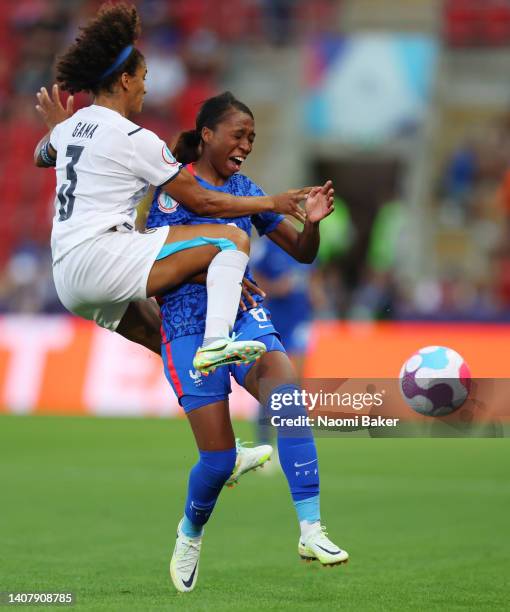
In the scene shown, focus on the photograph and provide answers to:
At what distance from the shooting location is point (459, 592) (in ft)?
18.6

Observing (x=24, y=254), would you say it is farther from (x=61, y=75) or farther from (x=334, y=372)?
(x=61, y=75)

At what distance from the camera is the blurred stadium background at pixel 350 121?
18.9m

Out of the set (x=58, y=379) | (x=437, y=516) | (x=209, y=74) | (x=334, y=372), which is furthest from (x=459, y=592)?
(x=209, y=74)

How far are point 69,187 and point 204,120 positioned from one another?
29.6 inches

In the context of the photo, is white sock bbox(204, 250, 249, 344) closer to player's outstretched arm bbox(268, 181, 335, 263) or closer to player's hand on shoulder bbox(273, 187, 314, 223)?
player's hand on shoulder bbox(273, 187, 314, 223)

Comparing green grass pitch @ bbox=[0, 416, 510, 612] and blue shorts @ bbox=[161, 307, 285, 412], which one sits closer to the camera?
blue shorts @ bbox=[161, 307, 285, 412]

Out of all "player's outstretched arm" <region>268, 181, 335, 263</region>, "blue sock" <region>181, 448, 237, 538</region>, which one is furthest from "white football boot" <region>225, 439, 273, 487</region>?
"player's outstretched arm" <region>268, 181, 335, 263</region>

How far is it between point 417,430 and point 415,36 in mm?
16188

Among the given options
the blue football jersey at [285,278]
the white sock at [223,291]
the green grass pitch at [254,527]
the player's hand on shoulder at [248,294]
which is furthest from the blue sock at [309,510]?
the blue football jersey at [285,278]

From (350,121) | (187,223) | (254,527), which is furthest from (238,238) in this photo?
(350,121)

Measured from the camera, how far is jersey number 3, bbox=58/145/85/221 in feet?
17.6

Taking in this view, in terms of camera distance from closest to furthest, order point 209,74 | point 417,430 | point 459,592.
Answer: point 417,430
point 459,592
point 209,74

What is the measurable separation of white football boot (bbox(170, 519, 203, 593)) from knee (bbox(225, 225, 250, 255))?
4.52ft

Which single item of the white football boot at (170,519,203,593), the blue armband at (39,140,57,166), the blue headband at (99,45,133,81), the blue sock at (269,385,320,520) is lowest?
the white football boot at (170,519,203,593)
